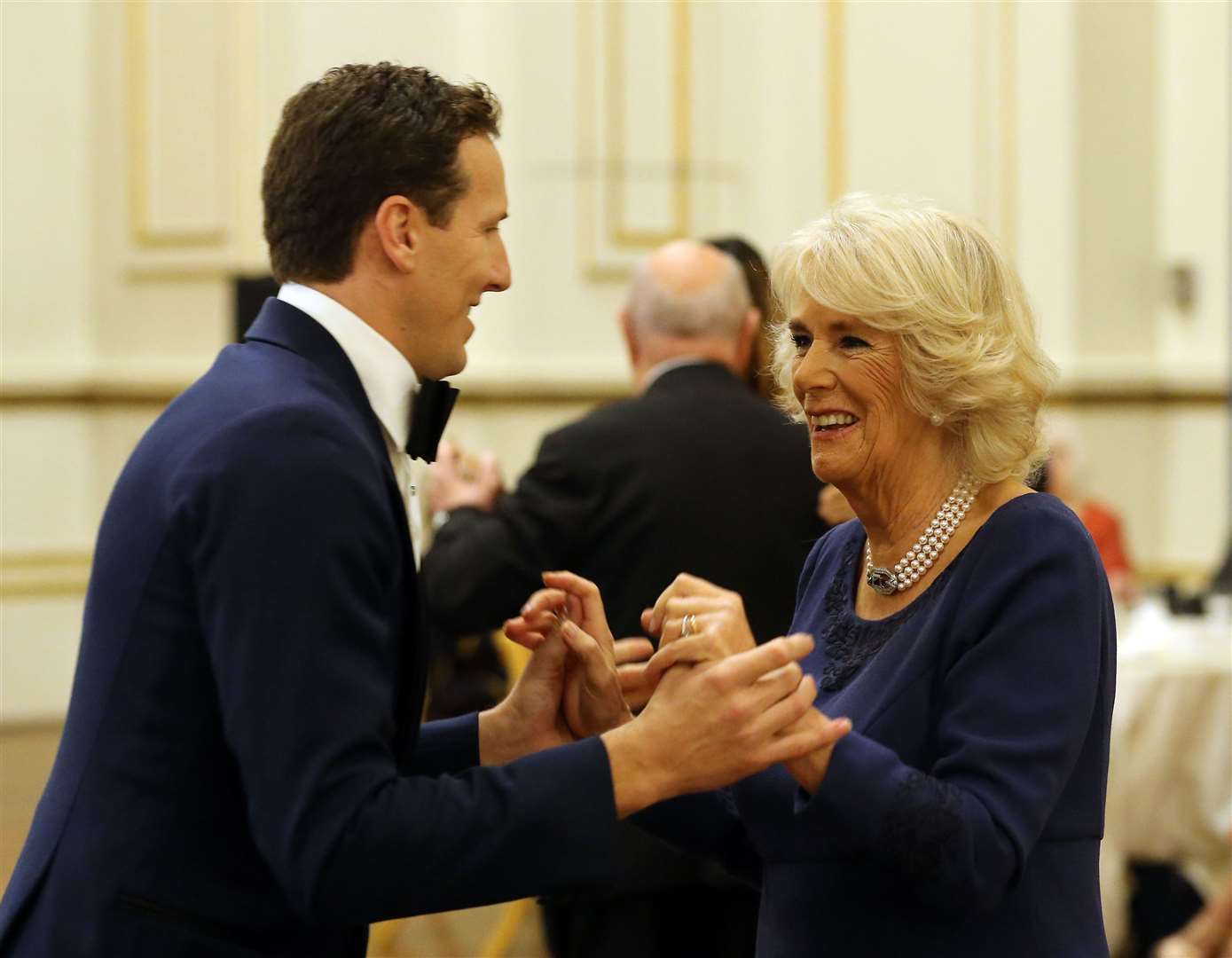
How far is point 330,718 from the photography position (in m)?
1.48

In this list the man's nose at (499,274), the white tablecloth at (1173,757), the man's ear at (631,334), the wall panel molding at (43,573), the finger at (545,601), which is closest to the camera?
the man's nose at (499,274)

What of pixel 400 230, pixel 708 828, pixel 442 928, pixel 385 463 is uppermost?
pixel 400 230

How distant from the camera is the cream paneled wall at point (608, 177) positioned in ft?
23.8

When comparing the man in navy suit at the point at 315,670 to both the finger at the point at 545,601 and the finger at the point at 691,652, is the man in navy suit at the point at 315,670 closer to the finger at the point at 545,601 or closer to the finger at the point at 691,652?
the finger at the point at 691,652

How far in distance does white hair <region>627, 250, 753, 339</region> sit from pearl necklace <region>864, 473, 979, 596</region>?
1380 millimetres

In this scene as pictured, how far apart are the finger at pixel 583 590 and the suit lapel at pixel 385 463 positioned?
254mm

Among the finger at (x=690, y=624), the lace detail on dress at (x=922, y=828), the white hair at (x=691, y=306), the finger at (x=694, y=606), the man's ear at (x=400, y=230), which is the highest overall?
the man's ear at (x=400, y=230)

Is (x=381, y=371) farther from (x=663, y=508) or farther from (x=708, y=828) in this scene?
(x=663, y=508)

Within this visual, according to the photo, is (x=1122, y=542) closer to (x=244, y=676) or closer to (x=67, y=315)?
(x=67, y=315)

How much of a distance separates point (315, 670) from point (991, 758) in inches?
27.1

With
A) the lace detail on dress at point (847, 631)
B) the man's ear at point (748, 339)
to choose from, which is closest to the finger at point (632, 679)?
the lace detail on dress at point (847, 631)

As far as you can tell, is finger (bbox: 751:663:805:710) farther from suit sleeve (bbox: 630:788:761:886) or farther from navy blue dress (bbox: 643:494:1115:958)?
suit sleeve (bbox: 630:788:761:886)

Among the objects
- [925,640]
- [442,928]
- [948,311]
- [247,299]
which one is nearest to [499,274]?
[948,311]

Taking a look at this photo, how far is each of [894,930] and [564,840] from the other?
426mm
